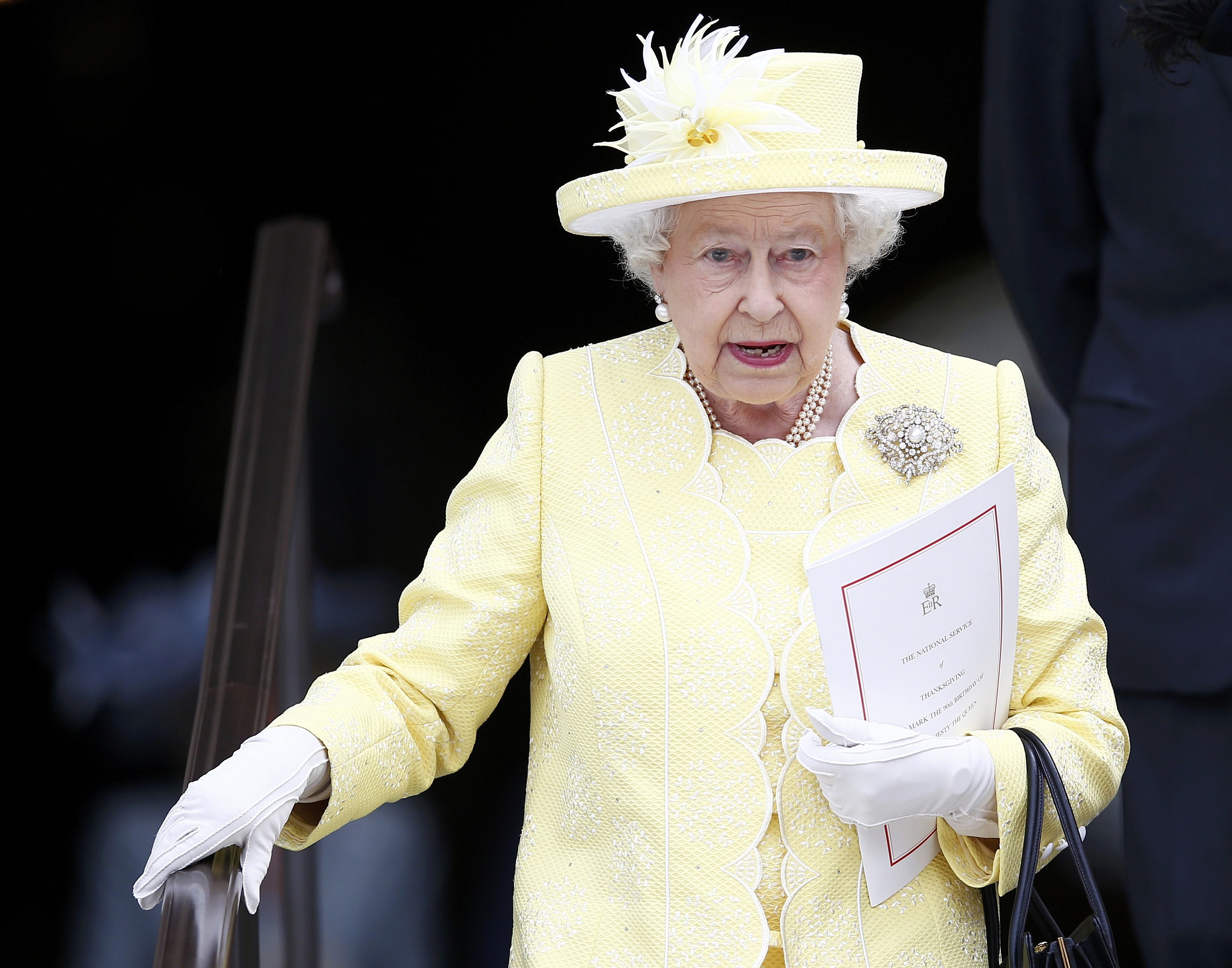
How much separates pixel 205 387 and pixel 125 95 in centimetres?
60

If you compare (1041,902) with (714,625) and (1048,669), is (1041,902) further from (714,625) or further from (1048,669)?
(714,625)

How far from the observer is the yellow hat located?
162 centimetres

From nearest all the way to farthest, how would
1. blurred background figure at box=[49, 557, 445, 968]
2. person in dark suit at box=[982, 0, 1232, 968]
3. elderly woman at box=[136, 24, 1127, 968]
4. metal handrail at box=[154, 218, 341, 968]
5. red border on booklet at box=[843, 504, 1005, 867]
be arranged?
red border on booklet at box=[843, 504, 1005, 867], elderly woman at box=[136, 24, 1127, 968], metal handrail at box=[154, 218, 341, 968], person in dark suit at box=[982, 0, 1232, 968], blurred background figure at box=[49, 557, 445, 968]

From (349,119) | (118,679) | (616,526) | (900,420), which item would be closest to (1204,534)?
(900,420)

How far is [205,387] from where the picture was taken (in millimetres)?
2971

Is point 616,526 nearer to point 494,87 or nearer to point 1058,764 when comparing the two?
point 1058,764

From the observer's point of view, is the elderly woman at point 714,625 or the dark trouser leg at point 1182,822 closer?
the elderly woman at point 714,625

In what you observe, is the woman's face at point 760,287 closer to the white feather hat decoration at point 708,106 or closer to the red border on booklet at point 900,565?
the white feather hat decoration at point 708,106

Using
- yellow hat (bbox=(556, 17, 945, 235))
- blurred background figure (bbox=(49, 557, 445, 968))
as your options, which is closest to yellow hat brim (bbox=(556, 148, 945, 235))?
yellow hat (bbox=(556, 17, 945, 235))

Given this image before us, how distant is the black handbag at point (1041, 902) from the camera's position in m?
1.55

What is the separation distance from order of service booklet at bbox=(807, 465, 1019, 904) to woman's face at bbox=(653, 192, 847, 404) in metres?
0.26

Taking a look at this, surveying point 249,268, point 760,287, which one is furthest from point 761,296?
point 249,268

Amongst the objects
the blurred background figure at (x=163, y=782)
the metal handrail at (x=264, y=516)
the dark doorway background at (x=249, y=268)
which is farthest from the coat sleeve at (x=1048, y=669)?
the blurred background figure at (x=163, y=782)

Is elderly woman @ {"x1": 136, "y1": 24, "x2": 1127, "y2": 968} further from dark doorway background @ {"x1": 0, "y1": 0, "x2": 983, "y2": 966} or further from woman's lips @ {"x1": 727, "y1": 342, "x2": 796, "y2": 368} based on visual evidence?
dark doorway background @ {"x1": 0, "y1": 0, "x2": 983, "y2": 966}
